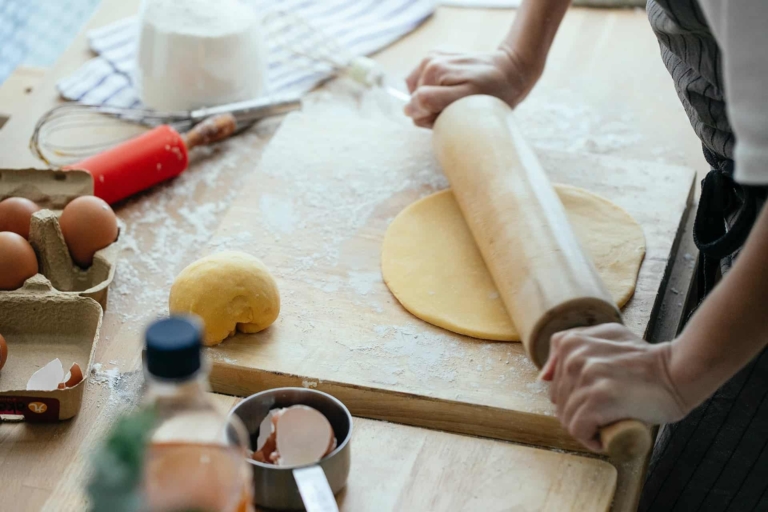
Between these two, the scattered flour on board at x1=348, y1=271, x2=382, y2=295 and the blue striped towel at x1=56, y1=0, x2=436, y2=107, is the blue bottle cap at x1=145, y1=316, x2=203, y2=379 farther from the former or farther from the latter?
the blue striped towel at x1=56, y1=0, x2=436, y2=107

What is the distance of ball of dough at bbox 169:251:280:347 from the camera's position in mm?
1071

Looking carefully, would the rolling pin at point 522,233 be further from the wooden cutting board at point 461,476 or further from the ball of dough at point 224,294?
the ball of dough at point 224,294

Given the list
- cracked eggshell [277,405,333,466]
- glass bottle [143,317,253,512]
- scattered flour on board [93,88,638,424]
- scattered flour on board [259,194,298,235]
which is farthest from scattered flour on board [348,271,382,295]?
glass bottle [143,317,253,512]

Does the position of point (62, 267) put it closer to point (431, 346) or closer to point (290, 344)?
point (290, 344)

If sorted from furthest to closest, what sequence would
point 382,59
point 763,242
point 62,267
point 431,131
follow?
point 382,59 < point 431,131 < point 62,267 < point 763,242

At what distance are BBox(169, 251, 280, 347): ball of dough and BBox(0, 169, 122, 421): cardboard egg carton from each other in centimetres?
13

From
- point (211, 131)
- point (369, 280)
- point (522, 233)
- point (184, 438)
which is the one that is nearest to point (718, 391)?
point (522, 233)

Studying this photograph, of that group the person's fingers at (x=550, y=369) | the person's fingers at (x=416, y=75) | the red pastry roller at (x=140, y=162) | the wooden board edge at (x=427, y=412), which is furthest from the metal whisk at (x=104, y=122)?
the person's fingers at (x=550, y=369)

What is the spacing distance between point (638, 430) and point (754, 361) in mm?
353

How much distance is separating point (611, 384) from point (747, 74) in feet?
1.11

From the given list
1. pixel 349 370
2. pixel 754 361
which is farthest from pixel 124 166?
pixel 754 361

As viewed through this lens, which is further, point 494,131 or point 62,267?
point 494,131

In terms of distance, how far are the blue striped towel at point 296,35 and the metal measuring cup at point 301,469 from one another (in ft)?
3.41

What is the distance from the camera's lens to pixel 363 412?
108 cm
